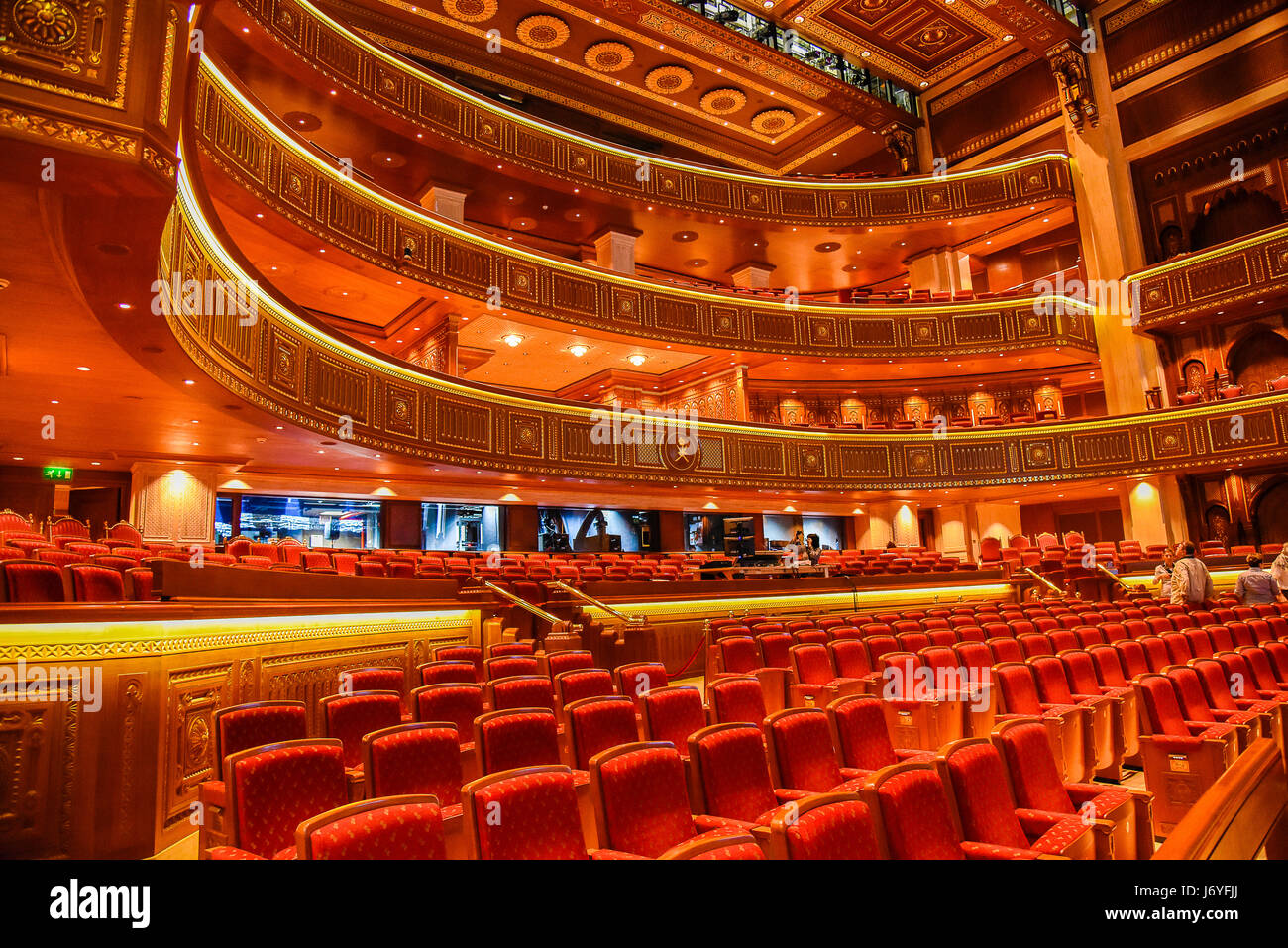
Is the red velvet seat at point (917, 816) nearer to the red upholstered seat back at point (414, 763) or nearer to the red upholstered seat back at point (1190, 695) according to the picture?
the red upholstered seat back at point (414, 763)

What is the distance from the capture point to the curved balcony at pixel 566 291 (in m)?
9.14

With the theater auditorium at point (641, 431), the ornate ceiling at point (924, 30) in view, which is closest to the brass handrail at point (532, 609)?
the theater auditorium at point (641, 431)

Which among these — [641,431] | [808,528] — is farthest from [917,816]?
[808,528]

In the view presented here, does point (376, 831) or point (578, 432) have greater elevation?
point (578, 432)

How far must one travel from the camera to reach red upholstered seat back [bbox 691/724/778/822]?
2.71 meters

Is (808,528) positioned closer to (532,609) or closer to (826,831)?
(532,609)

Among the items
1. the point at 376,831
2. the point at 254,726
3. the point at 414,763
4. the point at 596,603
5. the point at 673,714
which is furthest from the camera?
the point at 596,603

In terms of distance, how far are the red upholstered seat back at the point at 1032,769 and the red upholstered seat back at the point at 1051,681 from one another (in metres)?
1.77

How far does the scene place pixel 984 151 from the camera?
18.7m

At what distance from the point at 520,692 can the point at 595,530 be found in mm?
10662

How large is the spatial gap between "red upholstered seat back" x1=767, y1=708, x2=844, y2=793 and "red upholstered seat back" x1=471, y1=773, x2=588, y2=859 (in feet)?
3.38

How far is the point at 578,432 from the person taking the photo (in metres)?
12.8

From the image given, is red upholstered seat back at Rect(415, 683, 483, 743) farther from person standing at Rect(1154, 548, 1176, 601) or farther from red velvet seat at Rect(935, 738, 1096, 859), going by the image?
person standing at Rect(1154, 548, 1176, 601)

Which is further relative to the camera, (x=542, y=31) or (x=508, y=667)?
(x=542, y=31)
